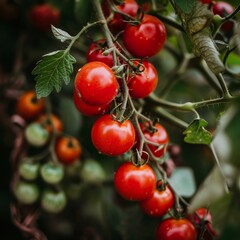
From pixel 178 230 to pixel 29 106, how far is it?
70 centimetres

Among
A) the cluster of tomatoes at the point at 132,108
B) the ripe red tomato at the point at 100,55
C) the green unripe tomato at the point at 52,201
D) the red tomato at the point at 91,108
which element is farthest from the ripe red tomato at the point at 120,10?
the green unripe tomato at the point at 52,201

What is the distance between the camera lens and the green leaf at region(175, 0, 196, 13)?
97 cm

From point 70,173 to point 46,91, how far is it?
1.87ft

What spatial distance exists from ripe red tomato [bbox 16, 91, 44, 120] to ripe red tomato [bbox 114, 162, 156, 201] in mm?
581

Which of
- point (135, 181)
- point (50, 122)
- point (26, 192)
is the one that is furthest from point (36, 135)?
point (135, 181)

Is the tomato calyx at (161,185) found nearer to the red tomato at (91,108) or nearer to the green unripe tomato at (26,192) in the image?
the red tomato at (91,108)

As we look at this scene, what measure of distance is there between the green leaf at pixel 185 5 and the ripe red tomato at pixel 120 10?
16cm

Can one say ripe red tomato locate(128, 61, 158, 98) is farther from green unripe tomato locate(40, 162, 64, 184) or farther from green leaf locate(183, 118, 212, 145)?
green unripe tomato locate(40, 162, 64, 184)

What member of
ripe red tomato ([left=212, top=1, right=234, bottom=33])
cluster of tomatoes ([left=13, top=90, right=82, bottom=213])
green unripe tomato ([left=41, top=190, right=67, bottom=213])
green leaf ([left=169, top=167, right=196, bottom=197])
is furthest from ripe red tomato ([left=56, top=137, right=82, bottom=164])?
ripe red tomato ([left=212, top=1, right=234, bottom=33])

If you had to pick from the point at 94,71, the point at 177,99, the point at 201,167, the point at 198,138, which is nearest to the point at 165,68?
the point at 177,99

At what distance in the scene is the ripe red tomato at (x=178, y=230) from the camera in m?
1.01

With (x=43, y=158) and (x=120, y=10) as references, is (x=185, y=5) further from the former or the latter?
(x=43, y=158)

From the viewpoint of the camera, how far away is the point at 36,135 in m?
1.36

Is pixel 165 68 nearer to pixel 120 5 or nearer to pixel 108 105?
pixel 120 5
